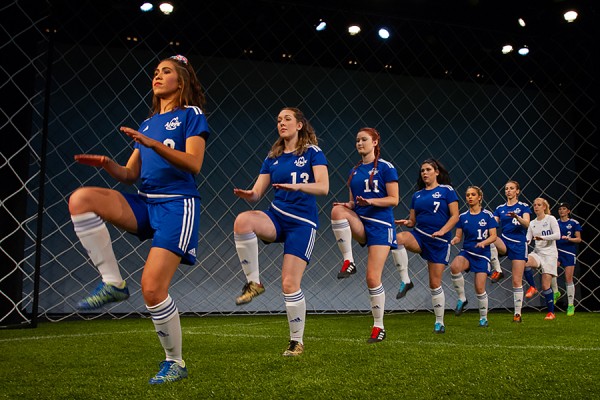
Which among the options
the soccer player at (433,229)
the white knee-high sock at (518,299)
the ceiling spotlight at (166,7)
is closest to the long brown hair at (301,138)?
the soccer player at (433,229)

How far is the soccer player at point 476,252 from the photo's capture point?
18.5 feet

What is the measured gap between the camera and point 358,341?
3945 mm

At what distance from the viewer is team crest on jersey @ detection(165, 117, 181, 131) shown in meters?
2.29

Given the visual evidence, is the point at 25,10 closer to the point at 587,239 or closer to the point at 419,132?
the point at 419,132

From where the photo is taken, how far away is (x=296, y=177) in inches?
126

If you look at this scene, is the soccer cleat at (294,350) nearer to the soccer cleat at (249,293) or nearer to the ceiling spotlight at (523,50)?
the soccer cleat at (249,293)

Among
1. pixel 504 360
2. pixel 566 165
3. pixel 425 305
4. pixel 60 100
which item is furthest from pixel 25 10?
pixel 566 165

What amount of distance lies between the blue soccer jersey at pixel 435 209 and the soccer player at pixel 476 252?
0.80 metres

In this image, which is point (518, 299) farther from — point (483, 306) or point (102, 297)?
point (102, 297)


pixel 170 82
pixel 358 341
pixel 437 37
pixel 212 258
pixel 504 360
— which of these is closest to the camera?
pixel 170 82

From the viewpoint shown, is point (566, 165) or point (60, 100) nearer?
point (60, 100)

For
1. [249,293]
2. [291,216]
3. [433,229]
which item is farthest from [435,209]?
[249,293]

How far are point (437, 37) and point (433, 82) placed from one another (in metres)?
0.79

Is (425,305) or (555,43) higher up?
(555,43)
